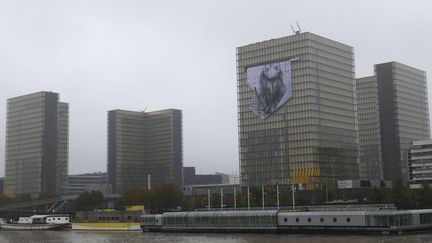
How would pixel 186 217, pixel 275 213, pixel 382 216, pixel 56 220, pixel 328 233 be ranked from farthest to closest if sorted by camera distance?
pixel 56 220 → pixel 186 217 → pixel 275 213 → pixel 328 233 → pixel 382 216

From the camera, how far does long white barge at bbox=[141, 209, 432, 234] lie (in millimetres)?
113000

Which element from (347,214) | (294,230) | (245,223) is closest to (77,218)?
(245,223)

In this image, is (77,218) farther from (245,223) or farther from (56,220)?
(245,223)

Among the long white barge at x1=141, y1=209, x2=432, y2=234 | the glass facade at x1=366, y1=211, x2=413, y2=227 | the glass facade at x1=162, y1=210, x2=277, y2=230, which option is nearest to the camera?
the glass facade at x1=366, y1=211, x2=413, y2=227

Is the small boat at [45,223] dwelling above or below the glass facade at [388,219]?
below

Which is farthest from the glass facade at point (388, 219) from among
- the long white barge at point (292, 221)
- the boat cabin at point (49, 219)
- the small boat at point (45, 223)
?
the boat cabin at point (49, 219)

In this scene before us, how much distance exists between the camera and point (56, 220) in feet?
626

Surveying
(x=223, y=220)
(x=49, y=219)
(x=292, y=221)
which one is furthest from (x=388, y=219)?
(x=49, y=219)

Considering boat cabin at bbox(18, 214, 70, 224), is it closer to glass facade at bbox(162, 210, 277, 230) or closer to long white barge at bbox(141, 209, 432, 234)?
long white barge at bbox(141, 209, 432, 234)

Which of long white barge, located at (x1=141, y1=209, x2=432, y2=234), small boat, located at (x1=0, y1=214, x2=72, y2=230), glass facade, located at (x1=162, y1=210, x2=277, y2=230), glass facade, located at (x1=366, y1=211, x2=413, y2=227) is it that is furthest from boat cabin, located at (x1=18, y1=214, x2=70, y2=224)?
glass facade, located at (x1=366, y1=211, x2=413, y2=227)

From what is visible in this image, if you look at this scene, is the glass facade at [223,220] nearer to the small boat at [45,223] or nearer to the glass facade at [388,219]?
the glass facade at [388,219]

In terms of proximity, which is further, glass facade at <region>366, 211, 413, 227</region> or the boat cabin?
the boat cabin

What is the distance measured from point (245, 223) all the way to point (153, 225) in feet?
91.6

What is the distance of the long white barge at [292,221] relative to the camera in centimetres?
11300
